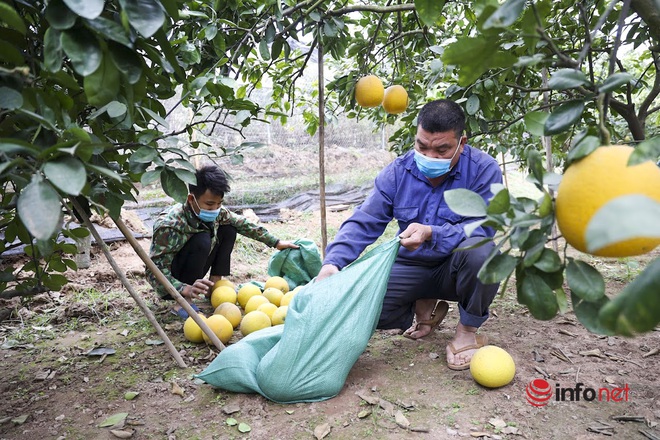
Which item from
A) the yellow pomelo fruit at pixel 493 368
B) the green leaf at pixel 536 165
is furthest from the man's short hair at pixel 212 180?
the green leaf at pixel 536 165

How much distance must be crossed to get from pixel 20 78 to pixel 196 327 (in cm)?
184

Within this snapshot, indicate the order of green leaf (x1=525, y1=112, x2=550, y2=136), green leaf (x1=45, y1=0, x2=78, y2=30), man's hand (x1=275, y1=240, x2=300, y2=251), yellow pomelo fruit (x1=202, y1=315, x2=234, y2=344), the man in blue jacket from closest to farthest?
green leaf (x1=45, y1=0, x2=78, y2=30), green leaf (x1=525, y1=112, x2=550, y2=136), the man in blue jacket, yellow pomelo fruit (x1=202, y1=315, x2=234, y2=344), man's hand (x1=275, y1=240, x2=300, y2=251)

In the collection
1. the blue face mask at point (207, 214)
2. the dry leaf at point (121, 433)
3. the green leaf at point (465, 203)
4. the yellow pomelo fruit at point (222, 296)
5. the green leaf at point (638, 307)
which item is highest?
the green leaf at point (465, 203)

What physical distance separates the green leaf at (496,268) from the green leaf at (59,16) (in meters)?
0.81

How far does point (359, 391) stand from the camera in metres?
1.98

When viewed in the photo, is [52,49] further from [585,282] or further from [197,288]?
[197,288]

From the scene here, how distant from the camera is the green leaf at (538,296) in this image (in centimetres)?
86

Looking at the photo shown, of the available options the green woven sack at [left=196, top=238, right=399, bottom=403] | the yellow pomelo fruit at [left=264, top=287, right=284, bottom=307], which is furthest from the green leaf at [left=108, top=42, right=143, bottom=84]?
the yellow pomelo fruit at [left=264, top=287, right=284, bottom=307]

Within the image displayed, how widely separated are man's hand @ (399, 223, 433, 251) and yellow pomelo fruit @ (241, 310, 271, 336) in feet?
2.97

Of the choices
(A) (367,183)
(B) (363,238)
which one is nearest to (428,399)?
(B) (363,238)

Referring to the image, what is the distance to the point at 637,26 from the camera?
215cm

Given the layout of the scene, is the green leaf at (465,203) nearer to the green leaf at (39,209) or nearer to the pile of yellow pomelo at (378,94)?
the green leaf at (39,209)

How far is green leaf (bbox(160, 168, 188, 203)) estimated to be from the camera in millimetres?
1355

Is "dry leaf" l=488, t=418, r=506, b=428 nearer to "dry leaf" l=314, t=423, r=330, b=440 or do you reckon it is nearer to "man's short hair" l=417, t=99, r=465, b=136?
"dry leaf" l=314, t=423, r=330, b=440
